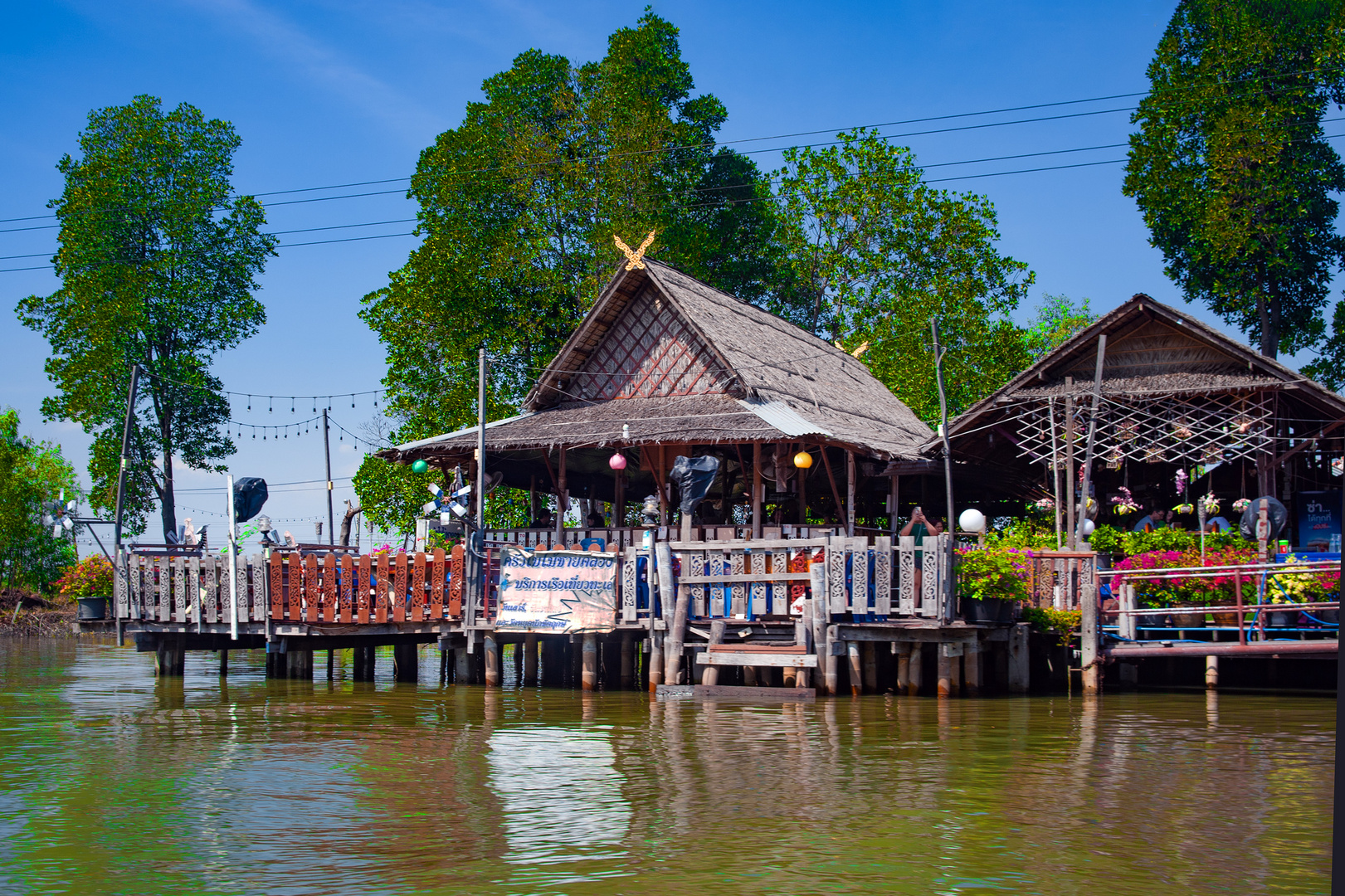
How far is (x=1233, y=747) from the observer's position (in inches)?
525

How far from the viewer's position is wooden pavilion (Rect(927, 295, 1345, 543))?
21.5 metres

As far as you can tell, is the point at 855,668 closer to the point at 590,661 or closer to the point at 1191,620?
the point at 590,661

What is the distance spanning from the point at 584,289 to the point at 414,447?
11.5 meters

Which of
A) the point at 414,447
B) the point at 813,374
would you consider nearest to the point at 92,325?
the point at 414,447

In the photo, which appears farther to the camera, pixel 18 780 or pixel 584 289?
pixel 584 289

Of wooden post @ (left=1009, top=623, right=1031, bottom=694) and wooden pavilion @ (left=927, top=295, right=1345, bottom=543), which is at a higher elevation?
wooden pavilion @ (left=927, top=295, right=1345, bottom=543)

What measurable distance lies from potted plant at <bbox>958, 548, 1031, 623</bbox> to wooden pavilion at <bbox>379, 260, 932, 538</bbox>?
165 inches

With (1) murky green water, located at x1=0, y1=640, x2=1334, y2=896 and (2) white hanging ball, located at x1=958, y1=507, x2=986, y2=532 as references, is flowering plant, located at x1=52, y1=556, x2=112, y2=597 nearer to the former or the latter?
(1) murky green water, located at x1=0, y1=640, x2=1334, y2=896

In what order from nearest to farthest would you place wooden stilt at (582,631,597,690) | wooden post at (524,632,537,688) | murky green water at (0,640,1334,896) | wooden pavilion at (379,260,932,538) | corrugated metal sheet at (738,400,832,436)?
murky green water at (0,640,1334,896) < wooden stilt at (582,631,597,690) < corrugated metal sheet at (738,400,832,436) < wooden post at (524,632,537,688) < wooden pavilion at (379,260,932,538)

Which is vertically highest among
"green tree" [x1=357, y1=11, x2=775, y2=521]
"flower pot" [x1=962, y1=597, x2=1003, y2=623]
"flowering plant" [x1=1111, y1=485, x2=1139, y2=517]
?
"green tree" [x1=357, y1=11, x2=775, y2=521]

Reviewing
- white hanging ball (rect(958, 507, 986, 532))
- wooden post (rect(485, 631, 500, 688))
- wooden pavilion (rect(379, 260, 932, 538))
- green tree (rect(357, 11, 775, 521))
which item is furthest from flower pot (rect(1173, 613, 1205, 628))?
green tree (rect(357, 11, 775, 521))

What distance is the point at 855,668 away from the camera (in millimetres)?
17656

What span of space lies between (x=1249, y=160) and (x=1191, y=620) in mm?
19667

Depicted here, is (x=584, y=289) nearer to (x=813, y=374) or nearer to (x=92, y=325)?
(x=813, y=374)
